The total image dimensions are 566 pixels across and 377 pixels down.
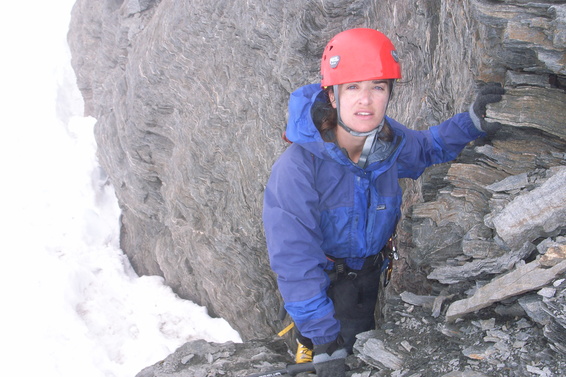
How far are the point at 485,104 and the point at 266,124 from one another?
771 cm

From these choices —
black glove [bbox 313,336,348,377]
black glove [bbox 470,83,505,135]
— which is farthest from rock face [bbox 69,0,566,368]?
black glove [bbox 313,336,348,377]

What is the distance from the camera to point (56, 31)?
30.6 m

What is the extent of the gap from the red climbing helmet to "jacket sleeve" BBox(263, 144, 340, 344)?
1158mm

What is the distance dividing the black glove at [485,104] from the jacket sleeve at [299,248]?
96.0 inches

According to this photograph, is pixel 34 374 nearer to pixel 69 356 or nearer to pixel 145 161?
pixel 69 356

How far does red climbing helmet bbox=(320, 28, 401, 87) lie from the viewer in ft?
18.4

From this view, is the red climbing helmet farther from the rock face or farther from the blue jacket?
the rock face

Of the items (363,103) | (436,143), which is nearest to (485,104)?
(436,143)

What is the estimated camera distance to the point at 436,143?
6746mm

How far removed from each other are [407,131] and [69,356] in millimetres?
14064

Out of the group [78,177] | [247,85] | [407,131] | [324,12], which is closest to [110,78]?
[78,177]

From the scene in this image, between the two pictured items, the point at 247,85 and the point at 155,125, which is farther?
the point at 155,125

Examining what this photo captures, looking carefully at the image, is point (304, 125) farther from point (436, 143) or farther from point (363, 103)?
point (436, 143)

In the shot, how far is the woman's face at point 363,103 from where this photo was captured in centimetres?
566
